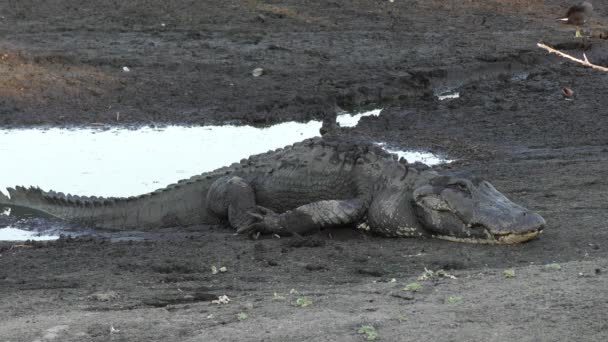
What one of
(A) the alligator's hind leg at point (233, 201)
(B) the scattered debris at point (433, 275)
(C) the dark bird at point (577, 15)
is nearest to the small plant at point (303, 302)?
(B) the scattered debris at point (433, 275)

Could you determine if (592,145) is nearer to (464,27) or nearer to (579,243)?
(579,243)

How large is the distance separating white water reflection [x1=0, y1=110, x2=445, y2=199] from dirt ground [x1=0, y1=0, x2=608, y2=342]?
489 mm

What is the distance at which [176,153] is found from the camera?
43.0ft

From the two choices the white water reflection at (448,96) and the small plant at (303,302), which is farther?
the white water reflection at (448,96)

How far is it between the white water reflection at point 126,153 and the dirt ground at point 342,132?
0.49m

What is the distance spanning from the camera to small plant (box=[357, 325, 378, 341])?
5621 mm

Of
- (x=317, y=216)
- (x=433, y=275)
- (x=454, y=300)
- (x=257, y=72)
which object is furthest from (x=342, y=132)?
(x=454, y=300)

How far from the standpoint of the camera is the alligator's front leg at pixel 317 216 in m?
8.95

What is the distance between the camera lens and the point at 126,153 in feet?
43.1

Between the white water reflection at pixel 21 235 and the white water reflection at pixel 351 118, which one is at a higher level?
the white water reflection at pixel 351 118

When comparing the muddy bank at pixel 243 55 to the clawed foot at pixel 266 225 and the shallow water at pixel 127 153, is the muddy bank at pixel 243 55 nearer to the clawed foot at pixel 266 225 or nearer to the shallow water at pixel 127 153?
the shallow water at pixel 127 153

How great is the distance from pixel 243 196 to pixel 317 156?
2.28 feet

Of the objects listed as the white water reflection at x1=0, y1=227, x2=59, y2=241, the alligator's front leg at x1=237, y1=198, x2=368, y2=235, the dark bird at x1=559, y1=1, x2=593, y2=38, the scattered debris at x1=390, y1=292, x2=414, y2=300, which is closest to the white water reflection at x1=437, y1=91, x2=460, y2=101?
the dark bird at x1=559, y1=1, x2=593, y2=38

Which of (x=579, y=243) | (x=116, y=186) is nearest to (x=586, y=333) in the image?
(x=579, y=243)
